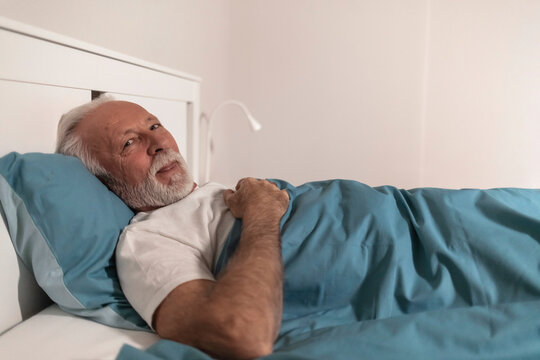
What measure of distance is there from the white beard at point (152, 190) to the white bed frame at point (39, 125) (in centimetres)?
20

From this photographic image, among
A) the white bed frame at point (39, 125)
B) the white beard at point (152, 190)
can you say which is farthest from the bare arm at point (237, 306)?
the white beard at point (152, 190)

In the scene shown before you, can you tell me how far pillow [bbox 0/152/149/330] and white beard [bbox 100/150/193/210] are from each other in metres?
0.20

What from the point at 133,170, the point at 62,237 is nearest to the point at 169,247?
the point at 62,237

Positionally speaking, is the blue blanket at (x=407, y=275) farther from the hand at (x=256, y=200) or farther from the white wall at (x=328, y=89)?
the white wall at (x=328, y=89)

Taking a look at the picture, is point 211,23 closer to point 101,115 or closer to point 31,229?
point 101,115

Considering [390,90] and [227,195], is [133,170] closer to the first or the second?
[227,195]

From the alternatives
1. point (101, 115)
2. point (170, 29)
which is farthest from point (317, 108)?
point (101, 115)

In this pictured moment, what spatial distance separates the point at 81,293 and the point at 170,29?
1550mm

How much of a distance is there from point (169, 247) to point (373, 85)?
6.71 ft

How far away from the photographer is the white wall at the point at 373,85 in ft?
8.08

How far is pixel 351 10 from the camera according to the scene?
2.64m

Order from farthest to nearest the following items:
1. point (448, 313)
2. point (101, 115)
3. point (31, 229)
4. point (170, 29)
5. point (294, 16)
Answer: point (294, 16)
point (170, 29)
point (101, 115)
point (31, 229)
point (448, 313)

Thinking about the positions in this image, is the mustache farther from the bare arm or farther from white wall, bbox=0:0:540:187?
white wall, bbox=0:0:540:187

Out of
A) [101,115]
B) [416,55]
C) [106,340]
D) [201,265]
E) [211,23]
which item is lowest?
[106,340]
